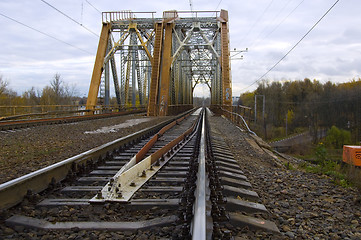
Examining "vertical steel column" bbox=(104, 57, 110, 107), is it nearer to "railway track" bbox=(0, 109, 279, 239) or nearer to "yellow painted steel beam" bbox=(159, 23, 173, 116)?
"yellow painted steel beam" bbox=(159, 23, 173, 116)

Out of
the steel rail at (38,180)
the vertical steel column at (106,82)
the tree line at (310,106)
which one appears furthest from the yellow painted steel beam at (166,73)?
the tree line at (310,106)

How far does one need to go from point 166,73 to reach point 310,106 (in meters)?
52.5

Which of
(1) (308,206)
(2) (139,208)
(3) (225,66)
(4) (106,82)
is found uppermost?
(3) (225,66)

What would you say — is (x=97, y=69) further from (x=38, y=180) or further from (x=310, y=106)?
(x=310, y=106)

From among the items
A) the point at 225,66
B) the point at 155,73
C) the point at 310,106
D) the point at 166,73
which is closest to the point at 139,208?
the point at 166,73

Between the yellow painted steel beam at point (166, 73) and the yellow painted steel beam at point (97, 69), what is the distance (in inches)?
187

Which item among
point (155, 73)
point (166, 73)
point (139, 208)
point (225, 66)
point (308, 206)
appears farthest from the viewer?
point (225, 66)

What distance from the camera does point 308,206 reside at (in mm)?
3295

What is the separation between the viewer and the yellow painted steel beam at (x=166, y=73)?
68.3 feet

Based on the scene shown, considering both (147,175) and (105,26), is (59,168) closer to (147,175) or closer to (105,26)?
(147,175)

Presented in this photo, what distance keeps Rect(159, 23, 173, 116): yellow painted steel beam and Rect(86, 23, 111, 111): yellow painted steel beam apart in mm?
4751

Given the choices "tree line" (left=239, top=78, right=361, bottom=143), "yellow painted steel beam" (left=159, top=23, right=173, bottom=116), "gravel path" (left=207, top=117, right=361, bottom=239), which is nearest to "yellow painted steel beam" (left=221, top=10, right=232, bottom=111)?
"yellow painted steel beam" (left=159, top=23, right=173, bottom=116)

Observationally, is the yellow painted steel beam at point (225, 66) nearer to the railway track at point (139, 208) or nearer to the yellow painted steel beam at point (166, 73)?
the yellow painted steel beam at point (166, 73)

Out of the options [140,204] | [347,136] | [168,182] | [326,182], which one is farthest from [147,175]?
[347,136]
